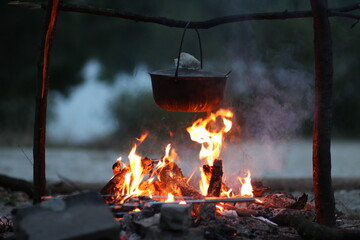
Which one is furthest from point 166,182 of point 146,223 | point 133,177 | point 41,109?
point 41,109

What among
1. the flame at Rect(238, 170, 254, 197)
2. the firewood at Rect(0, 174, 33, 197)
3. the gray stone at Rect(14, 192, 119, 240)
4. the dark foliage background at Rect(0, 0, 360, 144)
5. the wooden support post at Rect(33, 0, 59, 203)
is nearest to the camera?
the gray stone at Rect(14, 192, 119, 240)

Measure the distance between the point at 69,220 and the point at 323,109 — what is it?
81.5 inches

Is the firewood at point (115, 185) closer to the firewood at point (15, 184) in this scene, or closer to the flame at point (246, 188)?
the flame at point (246, 188)

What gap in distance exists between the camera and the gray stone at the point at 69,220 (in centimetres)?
315

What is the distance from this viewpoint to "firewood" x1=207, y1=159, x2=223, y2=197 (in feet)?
14.3

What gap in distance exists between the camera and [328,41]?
155 inches

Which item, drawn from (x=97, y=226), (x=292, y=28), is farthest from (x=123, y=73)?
(x=97, y=226)

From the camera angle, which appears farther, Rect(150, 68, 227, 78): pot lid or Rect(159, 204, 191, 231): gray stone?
Rect(150, 68, 227, 78): pot lid

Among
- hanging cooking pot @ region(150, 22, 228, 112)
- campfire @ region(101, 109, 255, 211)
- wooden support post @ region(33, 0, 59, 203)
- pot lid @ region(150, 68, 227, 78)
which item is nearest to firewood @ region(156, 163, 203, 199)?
campfire @ region(101, 109, 255, 211)

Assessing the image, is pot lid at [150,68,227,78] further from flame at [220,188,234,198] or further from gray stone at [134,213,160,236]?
flame at [220,188,234,198]

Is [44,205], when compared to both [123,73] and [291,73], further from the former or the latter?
[123,73]

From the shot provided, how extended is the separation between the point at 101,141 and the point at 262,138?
774 cm

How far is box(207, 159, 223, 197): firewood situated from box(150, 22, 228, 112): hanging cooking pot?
0.65 m

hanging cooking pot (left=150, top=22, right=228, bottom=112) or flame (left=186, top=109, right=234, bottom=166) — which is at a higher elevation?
hanging cooking pot (left=150, top=22, right=228, bottom=112)
